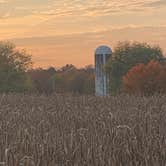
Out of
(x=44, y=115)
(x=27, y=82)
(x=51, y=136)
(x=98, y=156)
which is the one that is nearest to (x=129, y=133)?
(x=51, y=136)

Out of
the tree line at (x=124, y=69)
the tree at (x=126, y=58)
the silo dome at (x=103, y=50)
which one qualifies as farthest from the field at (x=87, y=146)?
the silo dome at (x=103, y=50)

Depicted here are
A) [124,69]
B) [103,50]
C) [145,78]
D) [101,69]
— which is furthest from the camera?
[103,50]

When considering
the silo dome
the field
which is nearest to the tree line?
the silo dome

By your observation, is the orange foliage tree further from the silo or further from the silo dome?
the silo dome

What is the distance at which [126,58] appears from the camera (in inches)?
2958

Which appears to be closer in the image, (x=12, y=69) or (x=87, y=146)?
(x=87, y=146)

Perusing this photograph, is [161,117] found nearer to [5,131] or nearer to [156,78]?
[5,131]

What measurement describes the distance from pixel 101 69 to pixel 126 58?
24.8 feet

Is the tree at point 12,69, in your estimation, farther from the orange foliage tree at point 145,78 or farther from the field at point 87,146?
the field at point 87,146

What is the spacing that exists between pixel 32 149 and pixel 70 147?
0.53m

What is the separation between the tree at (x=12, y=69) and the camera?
242 ft

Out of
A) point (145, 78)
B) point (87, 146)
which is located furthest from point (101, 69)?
point (87, 146)

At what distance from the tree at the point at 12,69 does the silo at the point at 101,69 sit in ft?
31.2

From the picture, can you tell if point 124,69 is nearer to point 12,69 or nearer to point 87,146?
point 12,69
